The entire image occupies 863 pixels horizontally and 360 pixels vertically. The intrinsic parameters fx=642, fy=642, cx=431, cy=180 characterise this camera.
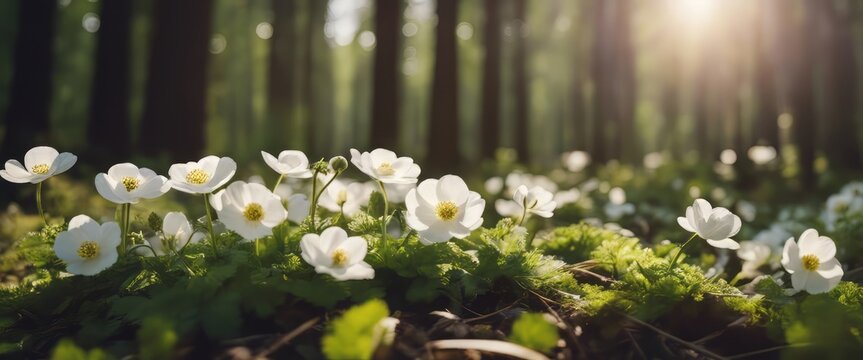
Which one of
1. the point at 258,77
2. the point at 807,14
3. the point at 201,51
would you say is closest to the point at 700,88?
the point at 807,14

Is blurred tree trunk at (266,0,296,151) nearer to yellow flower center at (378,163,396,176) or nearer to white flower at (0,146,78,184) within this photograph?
white flower at (0,146,78,184)

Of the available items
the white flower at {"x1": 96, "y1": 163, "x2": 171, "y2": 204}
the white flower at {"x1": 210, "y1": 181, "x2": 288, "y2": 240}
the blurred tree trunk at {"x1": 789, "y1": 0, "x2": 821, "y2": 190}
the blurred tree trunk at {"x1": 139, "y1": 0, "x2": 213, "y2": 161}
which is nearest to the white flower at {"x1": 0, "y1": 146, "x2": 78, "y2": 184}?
the white flower at {"x1": 96, "y1": 163, "x2": 171, "y2": 204}

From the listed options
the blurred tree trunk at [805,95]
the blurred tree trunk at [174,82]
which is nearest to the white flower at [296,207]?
the blurred tree trunk at [174,82]

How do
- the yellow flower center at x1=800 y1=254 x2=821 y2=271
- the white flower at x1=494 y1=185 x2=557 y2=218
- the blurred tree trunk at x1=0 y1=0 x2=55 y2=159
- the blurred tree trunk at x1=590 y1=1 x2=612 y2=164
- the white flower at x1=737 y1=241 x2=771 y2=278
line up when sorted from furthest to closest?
the blurred tree trunk at x1=590 y1=1 x2=612 y2=164 → the blurred tree trunk at x1=0 y1=0 x2=55 y2=159 → the white flower at x1=737 y1=241 x2=771 y2=278 → the white flower at x1=494 y1=185 x2=557 y2=218 → the yellow flower center at x1=800 y1=254 x2=821 y2=271

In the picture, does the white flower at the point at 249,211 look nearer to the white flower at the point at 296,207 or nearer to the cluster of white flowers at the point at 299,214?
the cluster of white flowers at the point at 299,214

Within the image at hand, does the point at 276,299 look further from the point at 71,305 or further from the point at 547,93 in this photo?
the point at 547,93

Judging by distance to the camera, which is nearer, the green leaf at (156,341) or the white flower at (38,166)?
the green leaf at (156,341)
